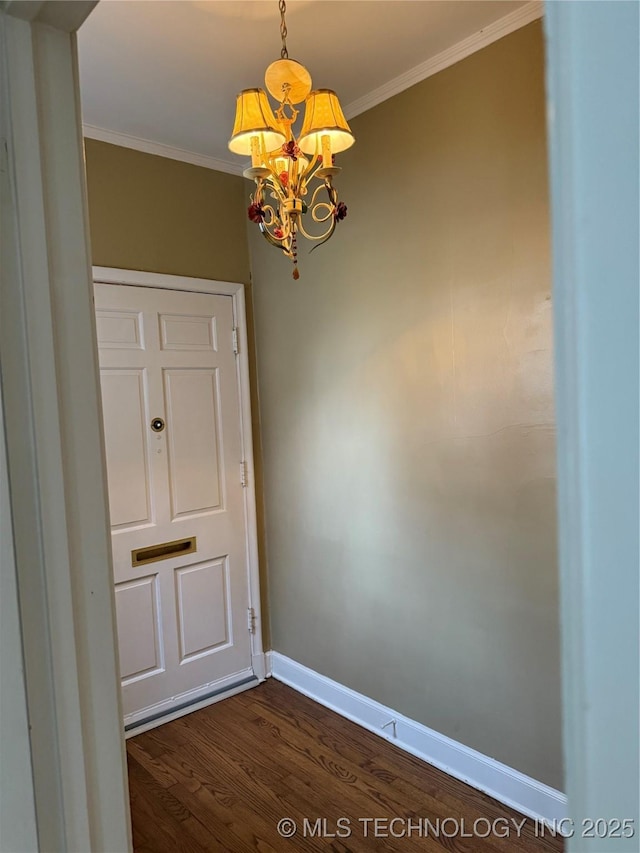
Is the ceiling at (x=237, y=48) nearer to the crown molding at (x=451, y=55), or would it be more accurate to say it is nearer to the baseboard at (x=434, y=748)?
the crown molding at (x=451, y=55)

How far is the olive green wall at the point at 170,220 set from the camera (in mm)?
2463

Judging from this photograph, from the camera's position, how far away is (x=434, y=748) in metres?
2.24

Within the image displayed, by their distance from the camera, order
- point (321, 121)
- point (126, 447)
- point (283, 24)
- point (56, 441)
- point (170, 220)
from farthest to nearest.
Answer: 1. point (170, 220)
2. point (126, 447)
3. point (283, 24)
4. point (321, 121)
5. point (56, 441)

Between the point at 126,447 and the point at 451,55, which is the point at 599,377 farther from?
the point at 126,447

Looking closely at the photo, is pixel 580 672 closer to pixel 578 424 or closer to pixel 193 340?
pixel 578 424

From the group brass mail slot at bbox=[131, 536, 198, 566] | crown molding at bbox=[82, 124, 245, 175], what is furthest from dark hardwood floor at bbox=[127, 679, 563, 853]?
crown molding at bbox=[82, 124, 245, 175]

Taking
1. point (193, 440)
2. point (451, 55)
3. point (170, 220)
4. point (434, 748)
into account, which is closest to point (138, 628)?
point (193, 440)

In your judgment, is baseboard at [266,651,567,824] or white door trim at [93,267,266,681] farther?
white door trim at [93,267,266,681]

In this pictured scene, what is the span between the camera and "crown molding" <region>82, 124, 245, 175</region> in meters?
2.42

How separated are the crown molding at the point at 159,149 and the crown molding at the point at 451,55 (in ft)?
2.44

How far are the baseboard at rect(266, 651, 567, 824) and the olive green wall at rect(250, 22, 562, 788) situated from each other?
49 millimetres

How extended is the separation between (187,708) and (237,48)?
9.41ft

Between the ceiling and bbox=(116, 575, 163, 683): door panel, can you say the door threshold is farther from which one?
the ceiling

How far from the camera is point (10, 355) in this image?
2.39ft
